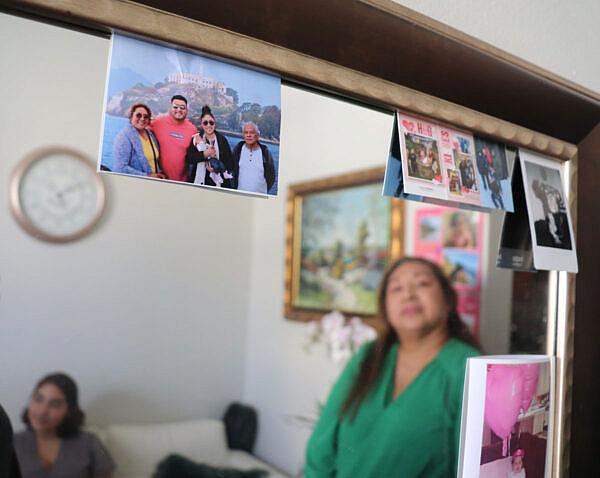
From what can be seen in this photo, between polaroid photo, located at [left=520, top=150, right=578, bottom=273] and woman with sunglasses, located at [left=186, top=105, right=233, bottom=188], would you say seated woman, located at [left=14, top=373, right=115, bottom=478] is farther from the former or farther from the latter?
polaroid photo, located at [left=520, top=150, right=578, bottom=273]

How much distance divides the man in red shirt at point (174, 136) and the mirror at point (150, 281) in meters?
0.03

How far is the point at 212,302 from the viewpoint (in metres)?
0.49

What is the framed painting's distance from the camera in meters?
0.64

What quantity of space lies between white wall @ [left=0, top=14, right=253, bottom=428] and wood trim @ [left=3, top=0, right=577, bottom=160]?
3 cm

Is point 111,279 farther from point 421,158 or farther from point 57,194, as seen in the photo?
point 421,158

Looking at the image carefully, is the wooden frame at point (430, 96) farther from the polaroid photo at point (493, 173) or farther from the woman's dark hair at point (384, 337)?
the woman's dark hair at point (384, 337)

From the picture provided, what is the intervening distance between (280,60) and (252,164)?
3.5 inches

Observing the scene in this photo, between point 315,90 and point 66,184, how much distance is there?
23 centimetres

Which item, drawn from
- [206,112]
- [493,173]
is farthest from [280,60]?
[493,173]

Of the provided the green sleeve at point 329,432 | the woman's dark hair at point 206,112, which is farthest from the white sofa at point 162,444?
the woman's dark hair at point 206,112

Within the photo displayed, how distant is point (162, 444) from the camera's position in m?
0.45

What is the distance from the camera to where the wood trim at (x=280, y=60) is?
1.27 ft

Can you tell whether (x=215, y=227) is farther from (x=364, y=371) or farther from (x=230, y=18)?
(x=364, y=371)

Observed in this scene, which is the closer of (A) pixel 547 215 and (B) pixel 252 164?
(B) pixel 252 164
